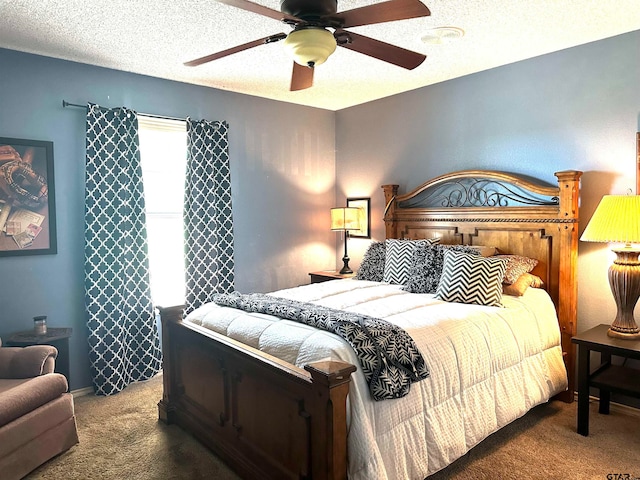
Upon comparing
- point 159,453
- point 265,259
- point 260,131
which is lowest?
point 159,453

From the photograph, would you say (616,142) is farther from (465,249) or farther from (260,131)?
(260,131)

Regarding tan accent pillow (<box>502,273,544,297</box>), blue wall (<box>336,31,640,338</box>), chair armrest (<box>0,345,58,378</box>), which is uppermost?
blue wall (<box>336,31,640,338</box>)

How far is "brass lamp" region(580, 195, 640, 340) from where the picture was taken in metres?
2.67

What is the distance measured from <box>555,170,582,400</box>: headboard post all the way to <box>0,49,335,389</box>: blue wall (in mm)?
2613

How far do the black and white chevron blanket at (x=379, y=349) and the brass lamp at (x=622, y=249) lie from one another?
1.48 m

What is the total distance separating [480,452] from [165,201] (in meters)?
3.14

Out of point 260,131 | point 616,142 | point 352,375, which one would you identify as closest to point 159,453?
point 352,375

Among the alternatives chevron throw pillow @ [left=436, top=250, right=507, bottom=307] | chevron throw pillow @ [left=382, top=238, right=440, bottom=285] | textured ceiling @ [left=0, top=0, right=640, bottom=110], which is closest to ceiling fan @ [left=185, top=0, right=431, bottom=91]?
textured ceiling @ [left=0, top=0, right=640, bottom=110]

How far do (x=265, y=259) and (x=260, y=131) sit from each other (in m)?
1.31

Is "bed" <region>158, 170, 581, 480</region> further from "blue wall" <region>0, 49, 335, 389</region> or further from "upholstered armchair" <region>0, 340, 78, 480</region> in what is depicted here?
"blue wall" <region>0, 49, 335, 389</region>

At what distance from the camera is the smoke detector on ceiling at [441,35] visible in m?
2.95

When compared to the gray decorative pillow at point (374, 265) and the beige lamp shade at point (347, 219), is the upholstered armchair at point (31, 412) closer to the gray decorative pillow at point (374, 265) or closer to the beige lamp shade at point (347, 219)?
the gray decorative pillow at point (374, 265)

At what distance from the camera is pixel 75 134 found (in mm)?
3486

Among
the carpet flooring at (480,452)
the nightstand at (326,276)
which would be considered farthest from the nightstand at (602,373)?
the nightstand at (326,276)
